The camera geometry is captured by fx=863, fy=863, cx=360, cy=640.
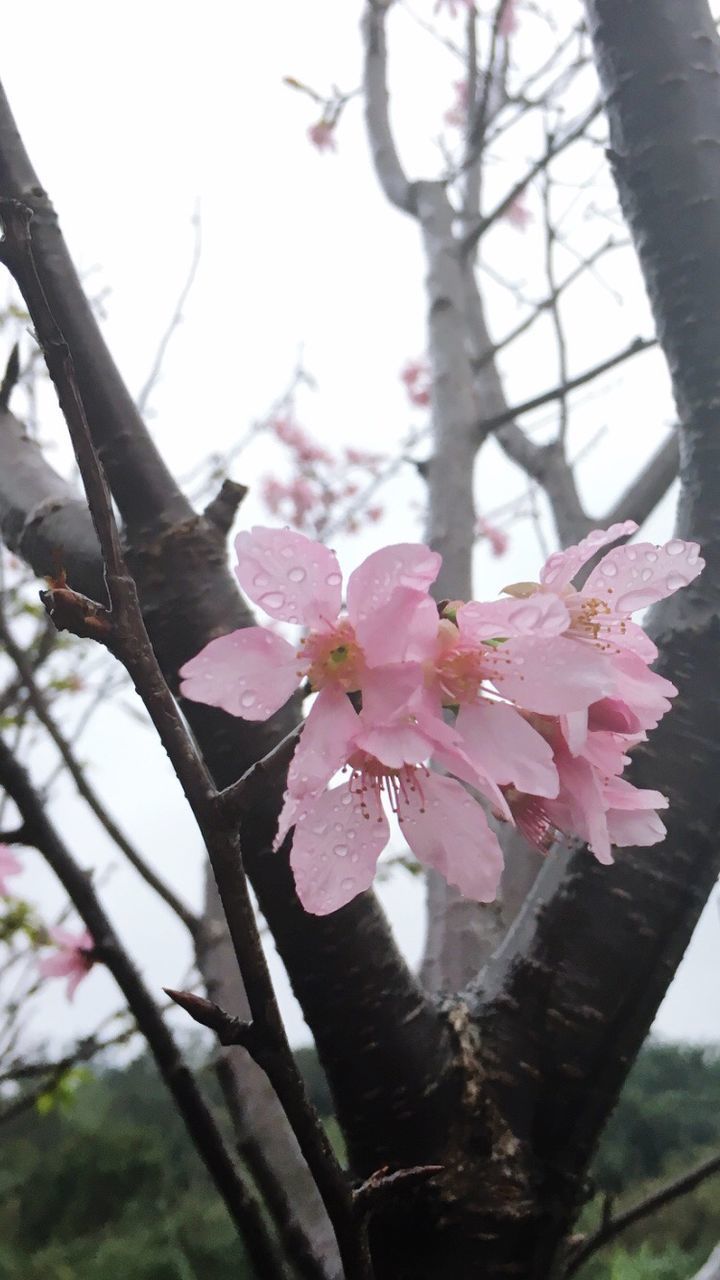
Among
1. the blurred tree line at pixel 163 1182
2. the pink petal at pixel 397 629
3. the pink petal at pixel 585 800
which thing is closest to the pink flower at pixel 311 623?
the pink petal at pixel 397 629

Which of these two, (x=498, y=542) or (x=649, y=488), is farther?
(x=498, y=542)

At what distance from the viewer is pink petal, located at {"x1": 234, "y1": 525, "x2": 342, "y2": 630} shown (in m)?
0.39

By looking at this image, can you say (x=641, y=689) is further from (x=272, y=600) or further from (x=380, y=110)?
(x=380, y=110)

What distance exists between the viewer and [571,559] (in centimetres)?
43

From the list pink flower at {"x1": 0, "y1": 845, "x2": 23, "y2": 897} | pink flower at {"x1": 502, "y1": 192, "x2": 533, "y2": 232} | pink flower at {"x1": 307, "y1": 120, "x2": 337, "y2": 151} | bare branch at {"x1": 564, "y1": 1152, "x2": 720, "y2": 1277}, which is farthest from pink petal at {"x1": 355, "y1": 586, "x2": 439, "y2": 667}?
pink flower at {"x1": 502, "y1": 192, "x2": 533, "y2": 232}

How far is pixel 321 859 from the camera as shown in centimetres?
42

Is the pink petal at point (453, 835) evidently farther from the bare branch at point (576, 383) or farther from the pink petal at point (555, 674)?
the bare branch at point (576, 383)

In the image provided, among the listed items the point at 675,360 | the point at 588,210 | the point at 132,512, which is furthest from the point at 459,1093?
the point at 588,210

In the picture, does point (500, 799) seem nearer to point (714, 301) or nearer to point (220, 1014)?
point (220, 1014)

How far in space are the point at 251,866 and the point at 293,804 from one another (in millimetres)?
213

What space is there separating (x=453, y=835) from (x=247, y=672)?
5.3 inches

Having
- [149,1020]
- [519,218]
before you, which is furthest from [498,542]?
[149,1020]

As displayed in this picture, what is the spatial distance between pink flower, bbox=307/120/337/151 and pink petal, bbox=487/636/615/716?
228 centimetres

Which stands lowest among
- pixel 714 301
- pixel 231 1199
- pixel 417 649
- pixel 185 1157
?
pixel 185 1157
